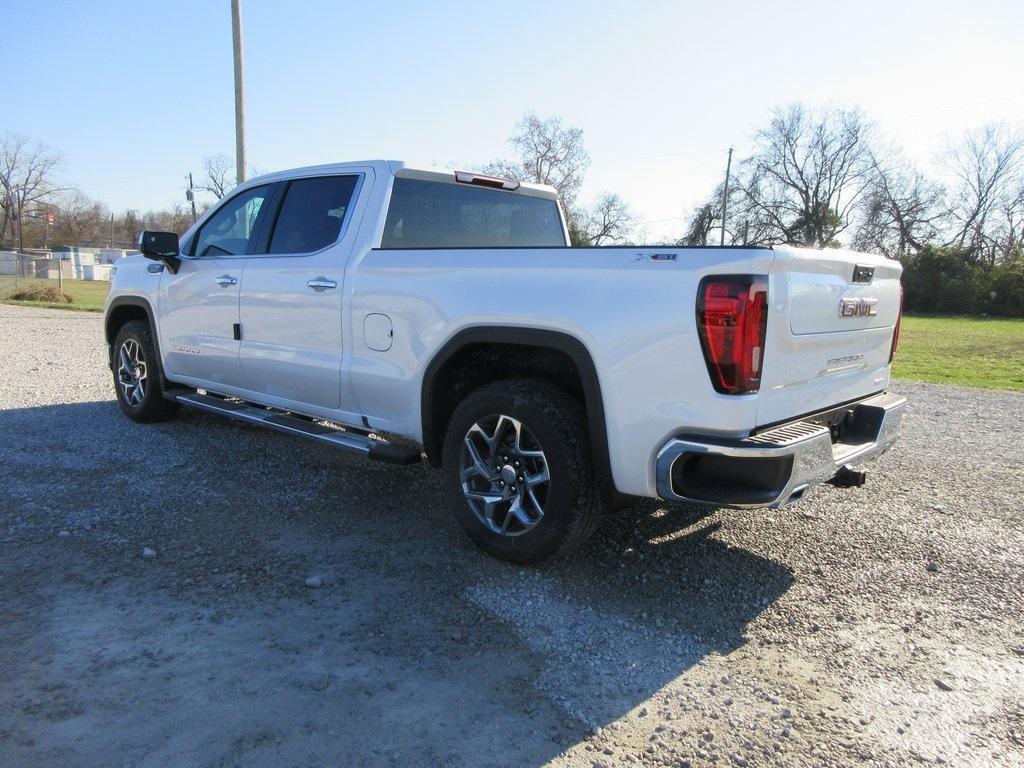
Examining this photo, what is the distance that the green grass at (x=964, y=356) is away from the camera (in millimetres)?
11709

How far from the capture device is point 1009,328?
25.1 meters

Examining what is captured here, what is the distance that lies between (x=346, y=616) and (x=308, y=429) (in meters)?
1.57

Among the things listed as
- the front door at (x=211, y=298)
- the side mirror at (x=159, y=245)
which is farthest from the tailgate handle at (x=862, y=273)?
the side mirror at (x=159, y=245)

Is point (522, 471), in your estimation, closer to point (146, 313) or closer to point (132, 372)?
point (146, 313)

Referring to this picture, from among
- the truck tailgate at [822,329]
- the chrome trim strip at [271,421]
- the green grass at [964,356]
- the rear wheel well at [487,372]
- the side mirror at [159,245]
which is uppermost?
the side mirror at [159,245]

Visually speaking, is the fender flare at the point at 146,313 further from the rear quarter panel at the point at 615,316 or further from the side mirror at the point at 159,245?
the rear quarter panel at the point at 615,316

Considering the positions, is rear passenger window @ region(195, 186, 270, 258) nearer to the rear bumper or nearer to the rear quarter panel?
the rear quarter panel

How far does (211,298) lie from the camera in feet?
17.0

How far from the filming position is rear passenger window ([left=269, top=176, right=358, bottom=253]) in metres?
4.43

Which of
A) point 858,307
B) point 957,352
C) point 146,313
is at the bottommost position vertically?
point 957,352

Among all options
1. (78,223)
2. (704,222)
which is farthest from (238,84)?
(78,223)

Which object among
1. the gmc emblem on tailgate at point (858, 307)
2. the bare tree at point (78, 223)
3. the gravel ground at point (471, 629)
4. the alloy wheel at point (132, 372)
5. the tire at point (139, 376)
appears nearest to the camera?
the gravel ground at point (471, 629)

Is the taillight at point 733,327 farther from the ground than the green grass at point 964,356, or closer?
farther from the ground

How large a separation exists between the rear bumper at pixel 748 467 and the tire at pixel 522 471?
1.49 ft
